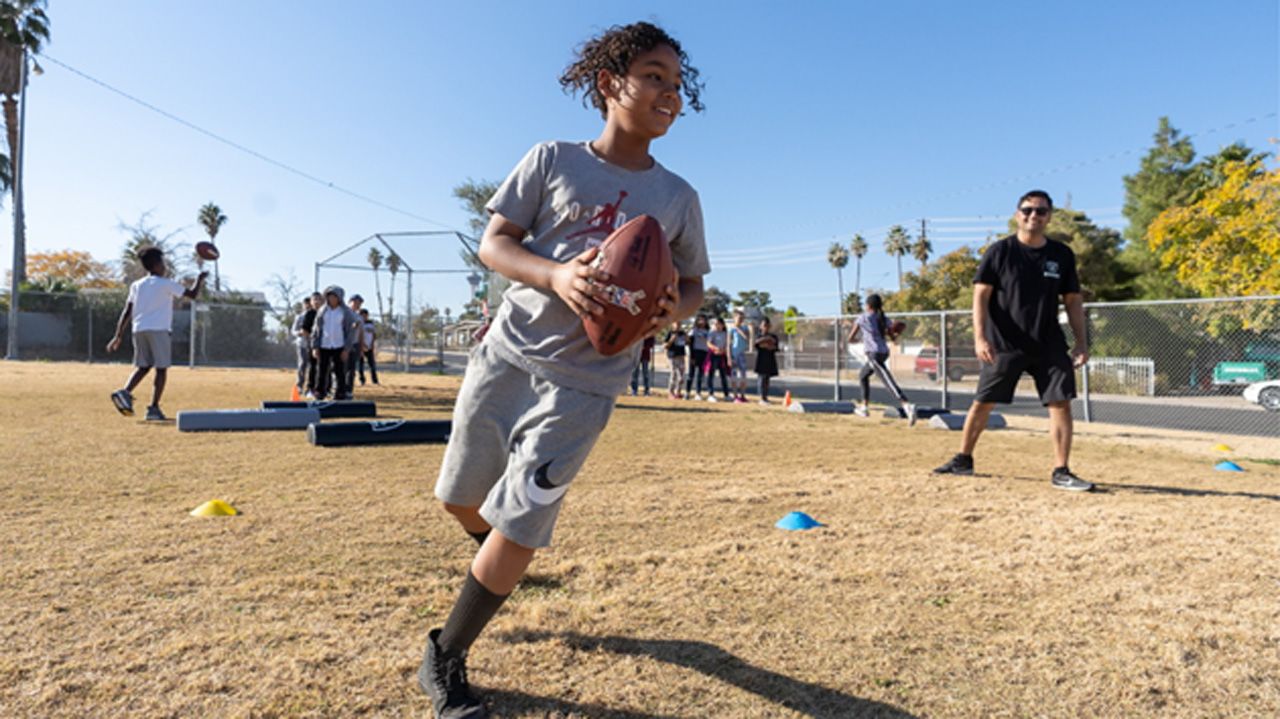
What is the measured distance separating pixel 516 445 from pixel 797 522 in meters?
2.34

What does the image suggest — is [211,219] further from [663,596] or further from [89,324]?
[663,596]

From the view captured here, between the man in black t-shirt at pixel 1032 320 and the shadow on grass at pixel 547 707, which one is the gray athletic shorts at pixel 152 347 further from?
the man in black t-shirt at pixel 1032 320

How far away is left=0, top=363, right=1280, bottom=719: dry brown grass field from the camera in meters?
2.06

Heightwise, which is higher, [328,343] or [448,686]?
[328,343]

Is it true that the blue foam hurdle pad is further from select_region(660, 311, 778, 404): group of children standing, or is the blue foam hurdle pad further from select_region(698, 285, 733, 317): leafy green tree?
select_region(698, 285, 733, 317): leafy green tree

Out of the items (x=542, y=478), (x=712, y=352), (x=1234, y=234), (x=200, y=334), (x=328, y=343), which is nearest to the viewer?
(x=542, y=478)

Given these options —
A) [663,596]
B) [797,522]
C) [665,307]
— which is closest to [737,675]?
[663,596]

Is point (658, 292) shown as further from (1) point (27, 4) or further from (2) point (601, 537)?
(1) point (27, 4)

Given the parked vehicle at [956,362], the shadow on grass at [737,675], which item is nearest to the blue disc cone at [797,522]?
the shadow on grass at [737,675]

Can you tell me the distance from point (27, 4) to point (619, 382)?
136ft

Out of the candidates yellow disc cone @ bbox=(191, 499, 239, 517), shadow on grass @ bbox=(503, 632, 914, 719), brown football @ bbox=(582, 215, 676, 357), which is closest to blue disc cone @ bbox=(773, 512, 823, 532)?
shadow on grass @ bbox=(503, 632, 914, 719)

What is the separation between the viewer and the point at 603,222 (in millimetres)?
2104

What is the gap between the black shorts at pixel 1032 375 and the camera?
5.17 meters

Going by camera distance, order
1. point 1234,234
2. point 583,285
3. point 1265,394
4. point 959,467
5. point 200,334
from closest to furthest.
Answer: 1. point 583,285
2. point 959,467
3. point 1265,394
4. point 1234,234
5. point 200,334
